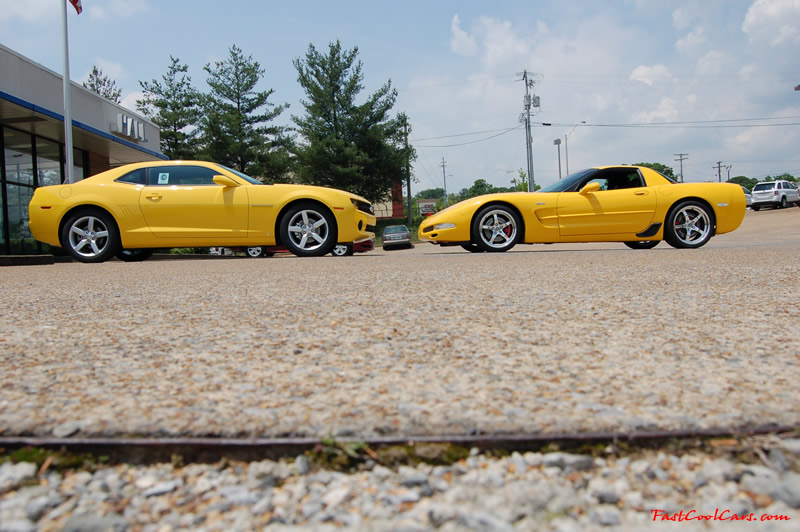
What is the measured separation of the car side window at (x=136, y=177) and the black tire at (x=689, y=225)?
313 inches

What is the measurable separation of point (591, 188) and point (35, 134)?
14.3m

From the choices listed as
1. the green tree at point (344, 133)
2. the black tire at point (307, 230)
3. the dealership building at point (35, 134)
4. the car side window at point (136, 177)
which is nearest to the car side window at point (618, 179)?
the black tire at point (307, 230)

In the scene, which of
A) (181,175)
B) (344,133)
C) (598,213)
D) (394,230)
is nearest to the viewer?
(181,175)

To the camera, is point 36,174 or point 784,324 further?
point 36,174

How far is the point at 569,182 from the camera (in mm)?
8586

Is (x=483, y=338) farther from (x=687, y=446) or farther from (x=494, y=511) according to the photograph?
(x=494, y=511)

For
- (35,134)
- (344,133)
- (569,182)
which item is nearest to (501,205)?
(569,182)

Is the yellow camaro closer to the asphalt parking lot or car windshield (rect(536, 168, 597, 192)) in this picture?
car windshield (rect(536, 168, 597, 192))

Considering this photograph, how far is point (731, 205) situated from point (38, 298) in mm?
9171

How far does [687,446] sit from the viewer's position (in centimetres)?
119

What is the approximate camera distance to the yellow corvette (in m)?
8.16

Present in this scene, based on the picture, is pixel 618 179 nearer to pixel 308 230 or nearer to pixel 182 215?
pixel 308 230

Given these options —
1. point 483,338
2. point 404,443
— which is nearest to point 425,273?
point 483,338

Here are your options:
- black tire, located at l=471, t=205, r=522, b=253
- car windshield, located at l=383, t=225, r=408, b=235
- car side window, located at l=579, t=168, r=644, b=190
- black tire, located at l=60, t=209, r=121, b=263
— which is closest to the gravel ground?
black tire, located at l=471, t=205, r=522, b=253
